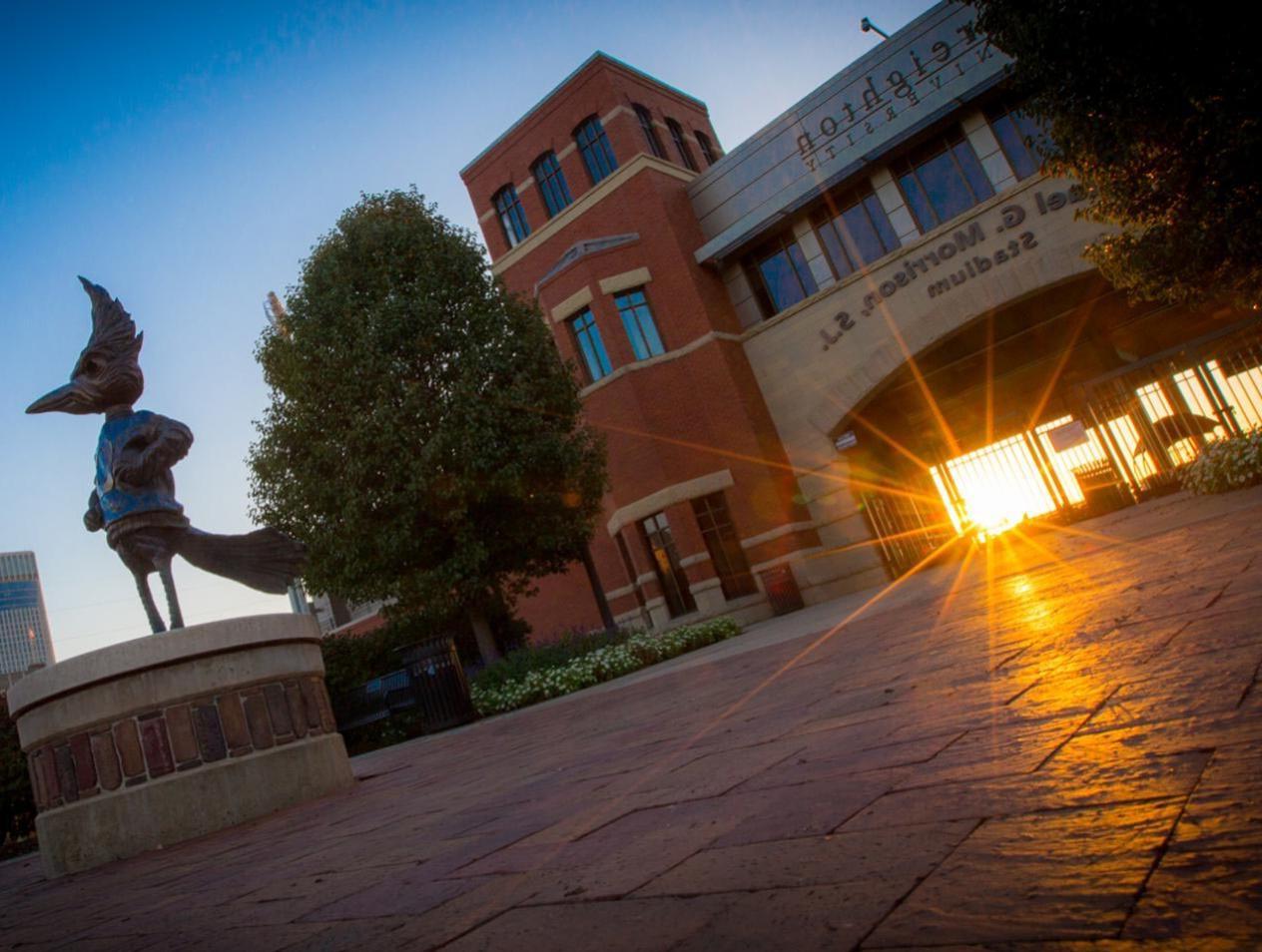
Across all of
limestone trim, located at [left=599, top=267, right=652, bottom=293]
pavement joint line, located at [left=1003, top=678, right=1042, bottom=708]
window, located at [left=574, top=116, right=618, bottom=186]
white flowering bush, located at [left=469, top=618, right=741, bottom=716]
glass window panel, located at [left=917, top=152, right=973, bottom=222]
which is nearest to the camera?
pavement joint line, located at [left=1003, top=678, right=1042, bottom=708]

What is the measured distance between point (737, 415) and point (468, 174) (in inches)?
437

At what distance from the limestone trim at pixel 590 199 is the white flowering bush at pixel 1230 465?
1309cm

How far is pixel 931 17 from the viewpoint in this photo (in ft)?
52.2

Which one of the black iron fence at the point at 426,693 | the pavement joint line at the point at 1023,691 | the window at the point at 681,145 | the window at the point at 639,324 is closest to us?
the pavement joint line at the point at 1023,691

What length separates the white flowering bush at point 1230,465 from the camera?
34.6 feet

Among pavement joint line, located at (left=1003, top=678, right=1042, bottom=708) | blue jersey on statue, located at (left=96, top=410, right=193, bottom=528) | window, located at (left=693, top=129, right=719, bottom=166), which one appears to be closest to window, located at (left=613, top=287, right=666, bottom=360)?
window, located at (left=693, top=129, right=719, bottom=166)

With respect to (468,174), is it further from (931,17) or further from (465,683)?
(465,683)

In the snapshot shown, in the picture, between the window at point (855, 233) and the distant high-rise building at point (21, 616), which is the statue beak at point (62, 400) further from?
the distant high-rise building at point (21, 616)

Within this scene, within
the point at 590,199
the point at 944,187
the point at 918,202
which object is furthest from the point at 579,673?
the point at 944,187

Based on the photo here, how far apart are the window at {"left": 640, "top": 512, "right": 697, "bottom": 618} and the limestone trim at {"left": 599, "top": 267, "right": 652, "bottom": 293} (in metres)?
5.41

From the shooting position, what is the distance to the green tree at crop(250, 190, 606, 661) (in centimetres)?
1350

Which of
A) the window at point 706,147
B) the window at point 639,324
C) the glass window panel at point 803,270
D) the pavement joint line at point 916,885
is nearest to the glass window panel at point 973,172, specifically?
the glass window panel at point 803,270

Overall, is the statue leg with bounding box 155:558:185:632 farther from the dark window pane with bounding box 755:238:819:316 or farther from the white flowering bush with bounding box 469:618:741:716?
the dark window pane with bounding box 755:238:819:316

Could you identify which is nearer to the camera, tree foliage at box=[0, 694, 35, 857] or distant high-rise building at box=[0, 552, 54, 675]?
tree foliage at box=[0, 694, 35, 857]
